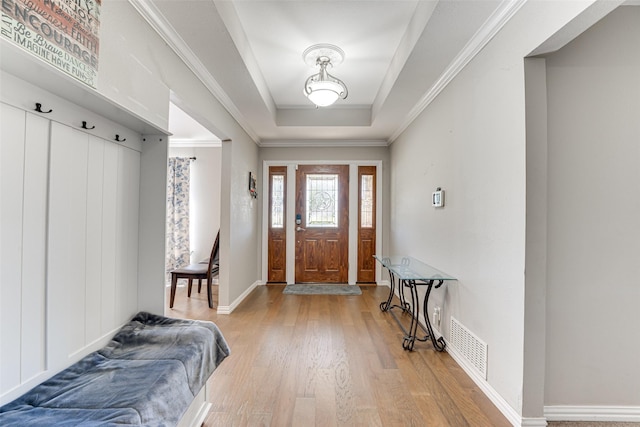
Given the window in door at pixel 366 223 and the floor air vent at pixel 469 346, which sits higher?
the window in door at pixel 366 223

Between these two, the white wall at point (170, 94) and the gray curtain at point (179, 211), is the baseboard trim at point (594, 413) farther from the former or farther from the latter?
the gray curtain at point (179, 211)

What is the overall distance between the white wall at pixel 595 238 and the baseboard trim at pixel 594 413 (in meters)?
0.02

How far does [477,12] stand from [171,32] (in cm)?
191

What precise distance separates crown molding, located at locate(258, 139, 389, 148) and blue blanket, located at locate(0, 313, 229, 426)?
3469 mm

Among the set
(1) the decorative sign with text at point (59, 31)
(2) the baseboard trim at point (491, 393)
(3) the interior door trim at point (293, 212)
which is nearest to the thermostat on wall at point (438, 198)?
(2) the baseboard trim at point (491, 393)

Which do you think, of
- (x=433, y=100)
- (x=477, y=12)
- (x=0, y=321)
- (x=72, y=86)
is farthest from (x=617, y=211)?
(x=0, y=321)

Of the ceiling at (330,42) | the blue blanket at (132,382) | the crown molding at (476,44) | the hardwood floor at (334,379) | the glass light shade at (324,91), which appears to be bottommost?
the hardwood floor at (334,379)

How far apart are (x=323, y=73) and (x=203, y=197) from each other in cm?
317

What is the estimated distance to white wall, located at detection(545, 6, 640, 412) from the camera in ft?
4.94

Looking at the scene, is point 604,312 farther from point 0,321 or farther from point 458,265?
point 0,321

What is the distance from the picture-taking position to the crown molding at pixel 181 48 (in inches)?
60.6

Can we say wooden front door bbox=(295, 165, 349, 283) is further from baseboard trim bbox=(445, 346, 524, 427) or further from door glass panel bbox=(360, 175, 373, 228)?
baseboard trim bbox=(445, 346, 524, 427)

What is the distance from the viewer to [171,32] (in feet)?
5.79

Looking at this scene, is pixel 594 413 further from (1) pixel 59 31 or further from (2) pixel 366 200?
(2) pixel 366 200
